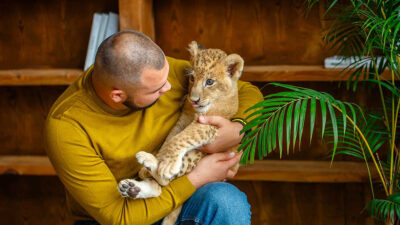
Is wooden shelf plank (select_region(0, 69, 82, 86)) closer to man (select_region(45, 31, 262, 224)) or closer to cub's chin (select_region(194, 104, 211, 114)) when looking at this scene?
man (select_region(45, 31, 262, 224))

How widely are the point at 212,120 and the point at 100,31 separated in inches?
40.1

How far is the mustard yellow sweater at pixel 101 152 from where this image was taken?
158 cm

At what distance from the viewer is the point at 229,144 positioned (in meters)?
1.80

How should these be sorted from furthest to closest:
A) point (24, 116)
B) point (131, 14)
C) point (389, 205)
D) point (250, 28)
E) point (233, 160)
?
1. point (24, 116)
2. point (250, 28)
3. point (131, 14)
4. point (233, 160)
5. point (389, 205)

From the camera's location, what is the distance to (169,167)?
1.63 m

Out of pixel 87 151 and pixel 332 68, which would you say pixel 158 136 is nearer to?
pixel 87 151

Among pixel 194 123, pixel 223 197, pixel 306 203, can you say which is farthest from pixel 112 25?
pixel 306 203

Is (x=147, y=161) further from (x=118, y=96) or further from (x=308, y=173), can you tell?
(x=308, y=173)

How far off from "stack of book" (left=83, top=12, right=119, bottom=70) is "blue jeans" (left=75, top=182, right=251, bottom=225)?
3.57 feet

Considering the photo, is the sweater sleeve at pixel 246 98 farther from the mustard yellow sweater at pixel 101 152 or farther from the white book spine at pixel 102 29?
the white book spine at pixel 102 29

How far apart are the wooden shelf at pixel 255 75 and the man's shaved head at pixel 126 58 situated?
3.03ft

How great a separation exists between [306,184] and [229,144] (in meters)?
1.13

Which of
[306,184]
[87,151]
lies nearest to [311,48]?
[306,184]

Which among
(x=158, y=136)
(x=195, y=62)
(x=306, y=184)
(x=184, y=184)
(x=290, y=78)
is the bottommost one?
(x=306, y=184)
